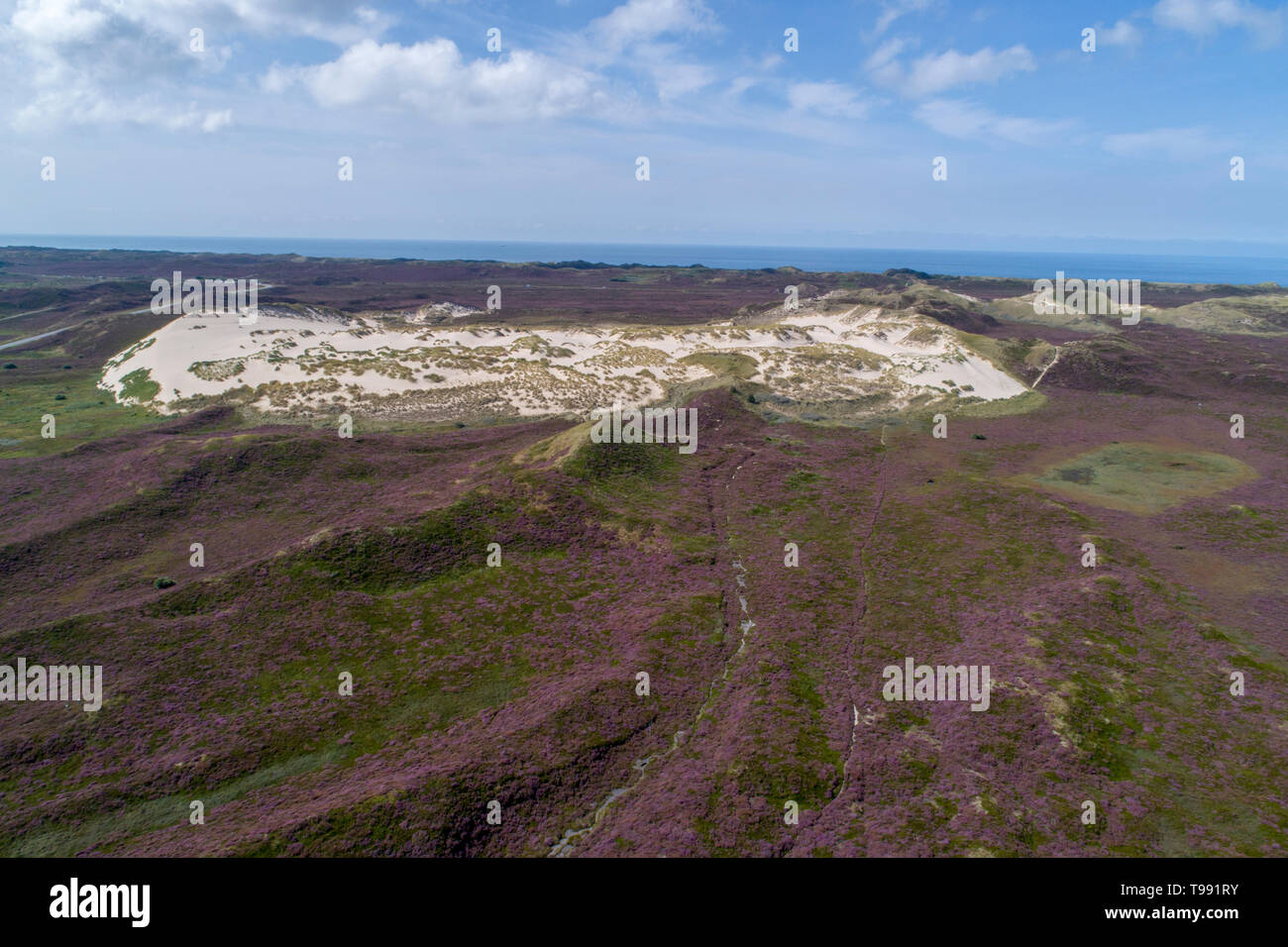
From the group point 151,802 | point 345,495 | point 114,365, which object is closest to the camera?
point 151,802

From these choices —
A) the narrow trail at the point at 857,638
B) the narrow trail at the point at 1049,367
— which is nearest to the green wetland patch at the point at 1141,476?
the narrow trail at the point at 857,638

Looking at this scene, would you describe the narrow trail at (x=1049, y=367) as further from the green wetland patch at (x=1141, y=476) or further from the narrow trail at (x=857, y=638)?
the narrow trail at (x=857, y=638)

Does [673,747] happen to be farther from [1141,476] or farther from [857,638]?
[1141,476]

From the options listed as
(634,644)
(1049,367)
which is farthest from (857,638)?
(1049,367)
